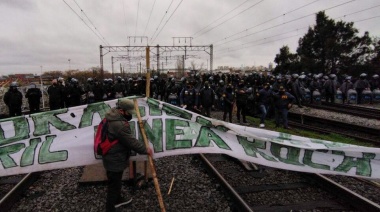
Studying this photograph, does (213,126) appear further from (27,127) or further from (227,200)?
(27,127)

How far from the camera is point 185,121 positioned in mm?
5406

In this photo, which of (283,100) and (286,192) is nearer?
(286,192)

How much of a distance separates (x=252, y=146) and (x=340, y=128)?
1068 centimetres

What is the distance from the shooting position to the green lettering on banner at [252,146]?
5145mm

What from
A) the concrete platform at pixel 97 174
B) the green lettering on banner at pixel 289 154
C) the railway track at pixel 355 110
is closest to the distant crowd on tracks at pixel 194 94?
the railway track at pixel 355 110

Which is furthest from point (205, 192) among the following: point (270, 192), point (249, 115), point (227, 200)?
point (249, 115)

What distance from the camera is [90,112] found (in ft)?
18.1

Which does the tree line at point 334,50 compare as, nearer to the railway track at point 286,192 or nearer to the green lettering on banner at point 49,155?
the railway track at point 286,192

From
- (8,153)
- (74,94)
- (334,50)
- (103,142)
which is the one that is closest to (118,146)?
(103,142)

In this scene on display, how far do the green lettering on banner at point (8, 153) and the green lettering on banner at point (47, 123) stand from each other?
32 cm

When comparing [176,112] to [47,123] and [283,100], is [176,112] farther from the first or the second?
[283,100]

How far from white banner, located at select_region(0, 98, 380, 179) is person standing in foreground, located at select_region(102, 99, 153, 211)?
1.78 feet

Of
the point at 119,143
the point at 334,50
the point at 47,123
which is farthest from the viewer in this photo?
the point at 334,50

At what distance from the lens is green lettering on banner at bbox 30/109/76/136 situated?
5.34m
